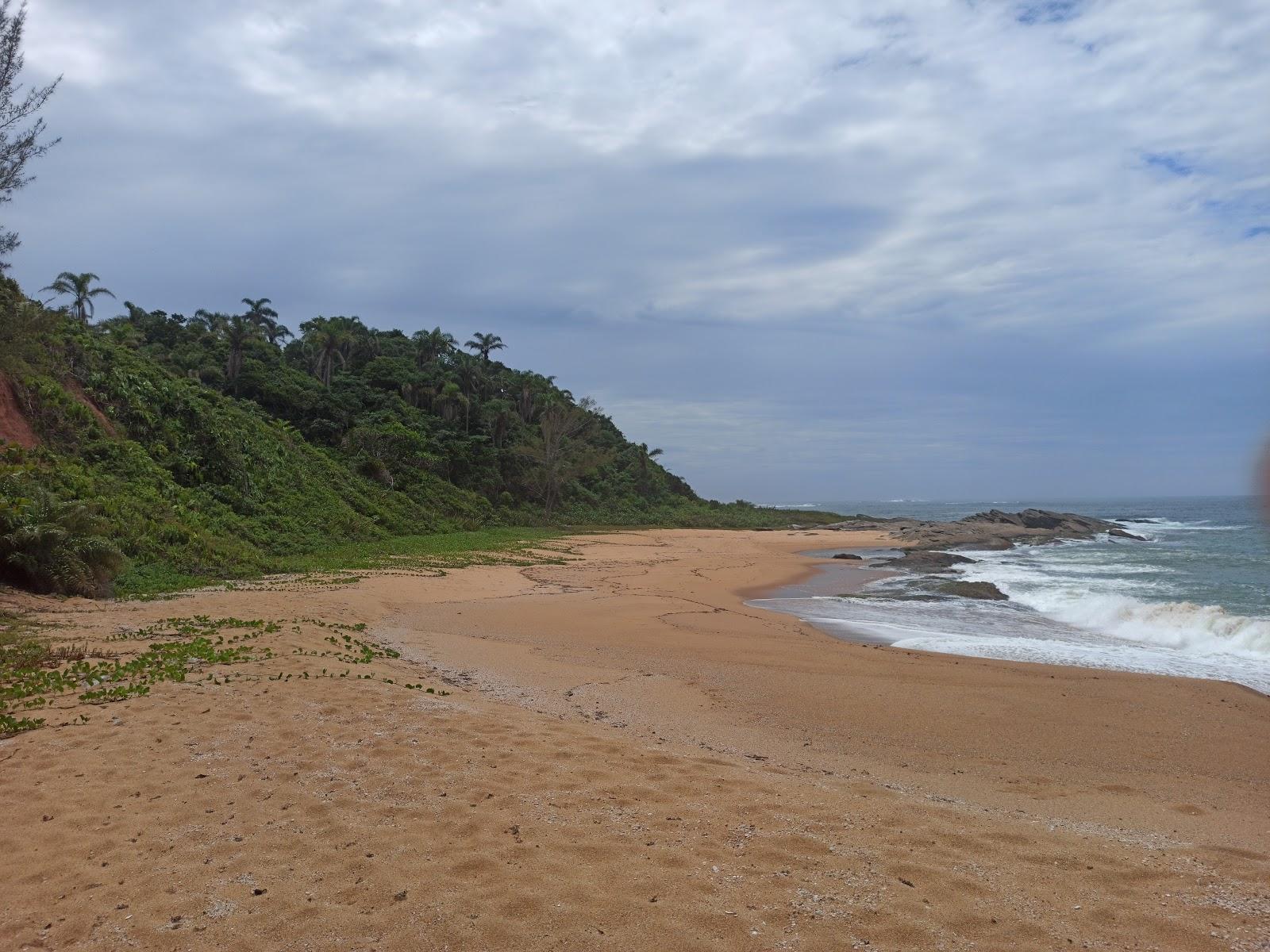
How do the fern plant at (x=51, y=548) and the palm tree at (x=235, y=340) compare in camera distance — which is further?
the palm tree at (x=235, y=340)

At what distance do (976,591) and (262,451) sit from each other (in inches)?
973

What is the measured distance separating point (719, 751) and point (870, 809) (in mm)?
1946

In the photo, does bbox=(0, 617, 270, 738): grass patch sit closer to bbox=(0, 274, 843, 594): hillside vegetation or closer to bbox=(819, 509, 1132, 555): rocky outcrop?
bbox=(0, 274, 843, 594): hillside vegetation

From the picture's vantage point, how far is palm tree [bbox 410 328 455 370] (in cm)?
6188

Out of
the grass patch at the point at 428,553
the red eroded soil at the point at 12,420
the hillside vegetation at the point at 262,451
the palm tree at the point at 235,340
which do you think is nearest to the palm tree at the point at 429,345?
the hillside vegetation at the point at 262,451

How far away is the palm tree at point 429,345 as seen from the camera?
6188 cm

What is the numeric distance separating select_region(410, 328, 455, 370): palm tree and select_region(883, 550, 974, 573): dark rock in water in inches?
1679

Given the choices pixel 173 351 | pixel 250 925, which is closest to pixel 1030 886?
pixel 250 925

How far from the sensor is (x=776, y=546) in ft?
131

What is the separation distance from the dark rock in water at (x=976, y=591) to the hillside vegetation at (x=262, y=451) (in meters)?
17.3

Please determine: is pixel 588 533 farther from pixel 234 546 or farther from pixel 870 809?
pixel 870 809

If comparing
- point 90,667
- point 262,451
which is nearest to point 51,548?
point 90,667

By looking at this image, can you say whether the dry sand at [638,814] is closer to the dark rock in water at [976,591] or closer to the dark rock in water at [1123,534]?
the dark rock in water at [976,591]

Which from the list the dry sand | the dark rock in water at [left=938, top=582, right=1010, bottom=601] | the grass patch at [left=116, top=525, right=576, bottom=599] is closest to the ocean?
the dark rock in water at [left=938, top=582, right=1010, bottom=601]
